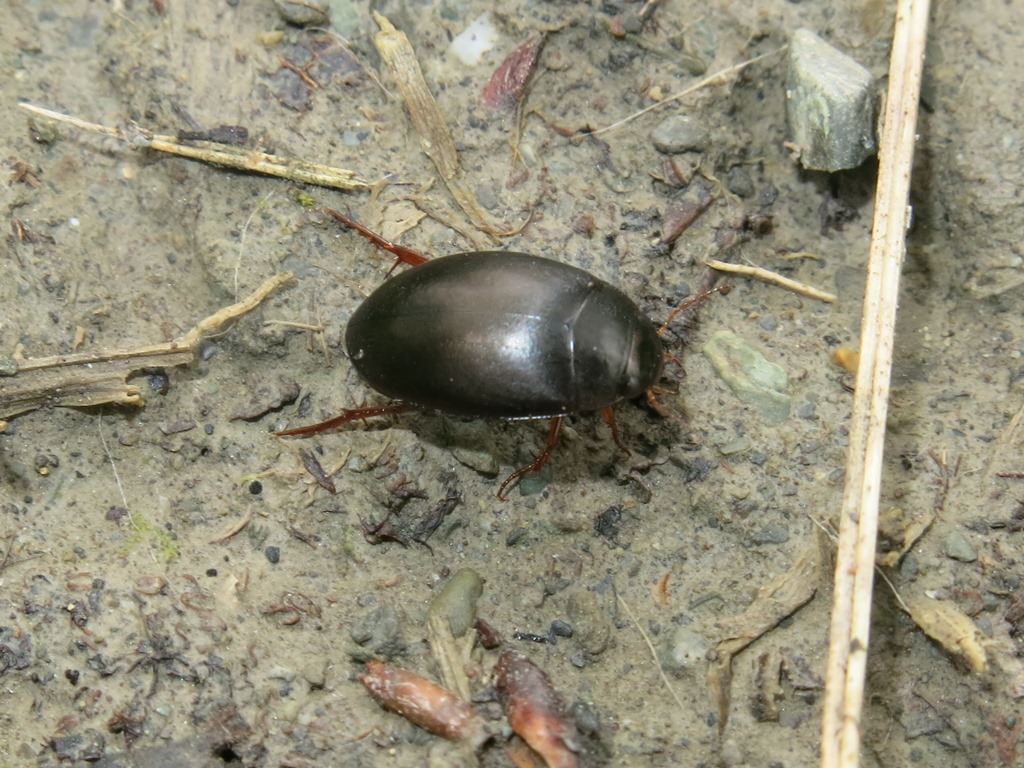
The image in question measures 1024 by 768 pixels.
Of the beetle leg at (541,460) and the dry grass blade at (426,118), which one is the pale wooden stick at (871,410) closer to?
the beetle leg at (541,460)

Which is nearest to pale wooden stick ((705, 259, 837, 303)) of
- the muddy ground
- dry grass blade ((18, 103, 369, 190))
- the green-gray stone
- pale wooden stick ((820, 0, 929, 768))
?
the muddy ground

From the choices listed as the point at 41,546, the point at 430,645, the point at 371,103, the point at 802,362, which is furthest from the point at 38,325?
the point at 802,362

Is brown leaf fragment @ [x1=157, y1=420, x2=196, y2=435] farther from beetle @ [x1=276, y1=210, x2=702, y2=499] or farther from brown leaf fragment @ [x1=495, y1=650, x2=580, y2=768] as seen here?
brown leaf fragment @ [x1=495, y1=650, x2=580, y2=768]

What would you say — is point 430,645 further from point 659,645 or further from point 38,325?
point 38,325

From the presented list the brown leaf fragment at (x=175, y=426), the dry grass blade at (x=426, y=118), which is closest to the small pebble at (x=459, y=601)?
the brown leaf fragment at (x=175, y=426)

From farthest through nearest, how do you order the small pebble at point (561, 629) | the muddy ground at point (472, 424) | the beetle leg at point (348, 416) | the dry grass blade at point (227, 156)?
the dry grass blade at point (227, 156), the beetle leg at point (348, 416), the small pebble at point (561, 629), the muddy ground at point (472, 424)

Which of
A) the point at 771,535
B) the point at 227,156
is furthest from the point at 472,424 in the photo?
the point at 227,156

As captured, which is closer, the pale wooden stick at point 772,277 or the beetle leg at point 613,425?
the beetle leg at point 613,425
